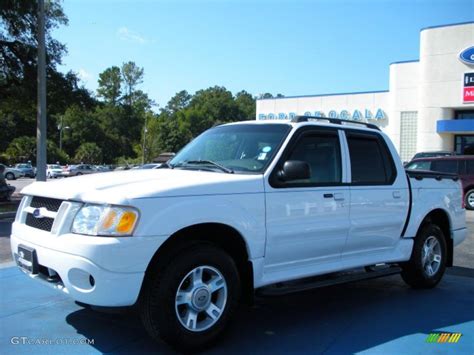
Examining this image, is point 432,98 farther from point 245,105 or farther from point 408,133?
point 245,105

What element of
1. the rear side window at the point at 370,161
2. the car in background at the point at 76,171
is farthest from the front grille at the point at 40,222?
the car in background at the point at 76,171

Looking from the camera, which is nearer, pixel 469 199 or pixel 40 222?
pixel 40 222

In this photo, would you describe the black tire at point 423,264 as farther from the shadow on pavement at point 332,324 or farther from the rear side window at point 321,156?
the rear side window at point 321,156

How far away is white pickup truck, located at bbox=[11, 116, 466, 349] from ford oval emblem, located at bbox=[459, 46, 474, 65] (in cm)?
3040

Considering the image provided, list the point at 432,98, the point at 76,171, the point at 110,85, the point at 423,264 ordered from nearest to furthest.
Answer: the point at 423,264
the point at 432,98
the point at 76,171
the point at 110,85

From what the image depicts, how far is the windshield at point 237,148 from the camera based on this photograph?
4746mm

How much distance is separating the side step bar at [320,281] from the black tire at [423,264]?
0.28 meters

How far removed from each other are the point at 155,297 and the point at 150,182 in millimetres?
905

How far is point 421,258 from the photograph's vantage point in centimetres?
613

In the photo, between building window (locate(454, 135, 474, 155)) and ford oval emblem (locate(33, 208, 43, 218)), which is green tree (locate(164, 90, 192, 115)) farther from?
ford oval emblem (locate(33, 208, 43, 218))

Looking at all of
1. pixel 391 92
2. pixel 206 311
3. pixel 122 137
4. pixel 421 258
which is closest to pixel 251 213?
pixel 206 311

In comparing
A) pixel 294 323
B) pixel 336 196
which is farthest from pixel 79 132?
pixel 294 323

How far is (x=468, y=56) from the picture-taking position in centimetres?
3272

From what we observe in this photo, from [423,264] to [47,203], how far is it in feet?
14.5
